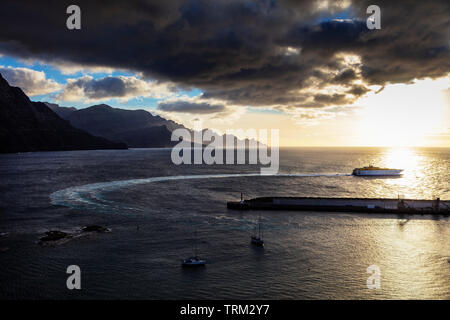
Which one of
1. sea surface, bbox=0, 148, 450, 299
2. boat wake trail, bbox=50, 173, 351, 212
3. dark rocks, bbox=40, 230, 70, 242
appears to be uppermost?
boat wake trail, bbox=50, 173, 351, 212

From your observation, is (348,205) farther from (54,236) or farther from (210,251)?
(54,236)

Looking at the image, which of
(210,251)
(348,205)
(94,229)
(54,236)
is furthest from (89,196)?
(348,205)

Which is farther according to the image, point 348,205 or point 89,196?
point 89,196

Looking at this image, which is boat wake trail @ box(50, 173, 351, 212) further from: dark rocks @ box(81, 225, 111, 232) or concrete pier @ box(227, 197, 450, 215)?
concrete pier @ box(227, 197, 450, 215)

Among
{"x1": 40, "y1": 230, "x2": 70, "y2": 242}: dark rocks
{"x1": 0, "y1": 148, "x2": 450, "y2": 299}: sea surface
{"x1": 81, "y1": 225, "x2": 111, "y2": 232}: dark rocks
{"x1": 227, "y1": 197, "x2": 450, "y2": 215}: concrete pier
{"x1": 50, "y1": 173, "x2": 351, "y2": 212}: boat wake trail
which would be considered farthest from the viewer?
{"x1": 50, "y1": 173, "x2": 351, "y2": 212}: boat wake trail

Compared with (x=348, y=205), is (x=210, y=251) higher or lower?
lower

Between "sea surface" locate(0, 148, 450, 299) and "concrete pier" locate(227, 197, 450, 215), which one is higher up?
"concrete pier" locate(227, 197, 450, 215)

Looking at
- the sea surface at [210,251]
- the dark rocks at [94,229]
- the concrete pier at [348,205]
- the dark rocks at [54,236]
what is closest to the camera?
the sea surface at [210,251]

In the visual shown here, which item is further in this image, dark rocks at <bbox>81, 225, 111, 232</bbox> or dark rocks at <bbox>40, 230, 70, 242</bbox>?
dark rocks at <bbox>81, 225, 111, 232</bbox>

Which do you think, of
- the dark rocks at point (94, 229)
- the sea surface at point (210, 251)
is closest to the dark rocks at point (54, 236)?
the sea surface at point (210, 251)

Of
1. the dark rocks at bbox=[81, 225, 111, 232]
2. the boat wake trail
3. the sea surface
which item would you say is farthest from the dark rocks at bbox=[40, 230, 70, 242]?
the boat wake trail

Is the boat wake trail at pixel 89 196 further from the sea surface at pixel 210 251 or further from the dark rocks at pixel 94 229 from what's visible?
the dark rocks at pixel 94 229
